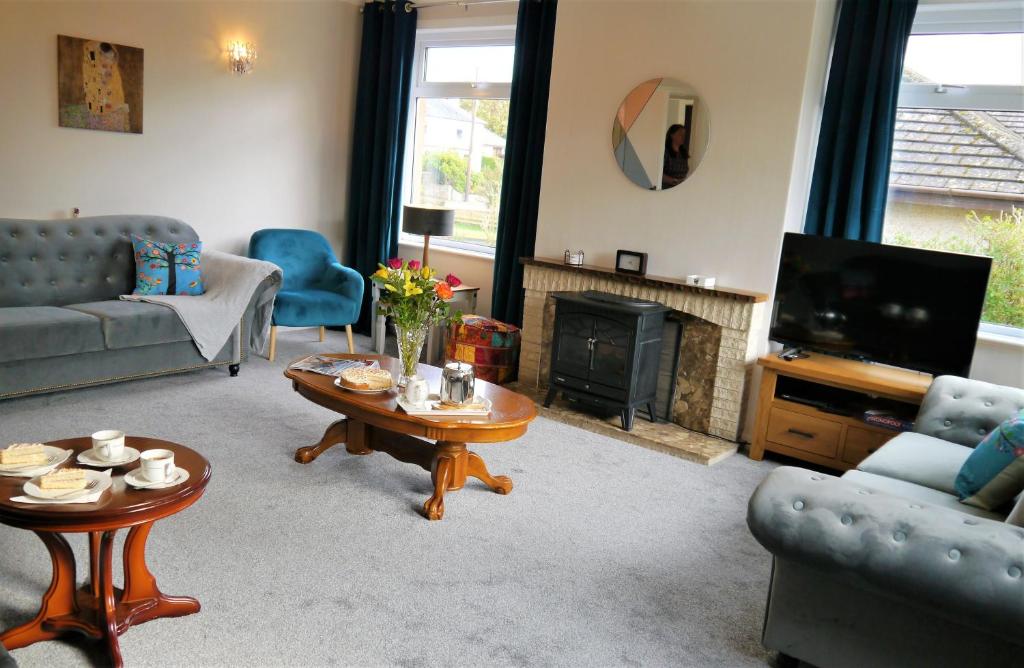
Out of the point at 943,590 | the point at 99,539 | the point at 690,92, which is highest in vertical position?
the point at 690,92

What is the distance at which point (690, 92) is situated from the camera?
4.43m

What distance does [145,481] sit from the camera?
6.83 feet

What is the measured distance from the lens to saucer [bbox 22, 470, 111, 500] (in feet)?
6.36

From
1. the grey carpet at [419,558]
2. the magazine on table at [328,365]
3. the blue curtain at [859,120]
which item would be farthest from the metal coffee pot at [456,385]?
the blue curtain at [859,120]

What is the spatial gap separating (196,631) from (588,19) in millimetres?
3895

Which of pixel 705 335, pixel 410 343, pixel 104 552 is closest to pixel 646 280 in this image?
pixel 705 335

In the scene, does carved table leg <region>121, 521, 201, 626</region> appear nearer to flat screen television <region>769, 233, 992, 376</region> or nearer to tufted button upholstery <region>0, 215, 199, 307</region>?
tufted button upholstery <region>0, 215, 199, 307</region>

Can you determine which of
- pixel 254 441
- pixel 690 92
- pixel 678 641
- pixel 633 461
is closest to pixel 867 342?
pixel 633 461

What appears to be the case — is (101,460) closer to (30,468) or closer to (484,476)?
(30,468)

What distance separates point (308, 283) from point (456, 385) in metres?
2.96

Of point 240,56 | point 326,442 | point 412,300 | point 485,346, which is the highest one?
point 240,56

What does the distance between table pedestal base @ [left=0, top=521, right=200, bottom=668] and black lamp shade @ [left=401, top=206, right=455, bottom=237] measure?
11.6 ft

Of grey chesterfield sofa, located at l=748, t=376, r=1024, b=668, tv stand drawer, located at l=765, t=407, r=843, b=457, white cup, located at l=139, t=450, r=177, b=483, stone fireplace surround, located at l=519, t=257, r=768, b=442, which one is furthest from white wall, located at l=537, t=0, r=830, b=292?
white cup, located at l=139, t=450, r=177, b=483

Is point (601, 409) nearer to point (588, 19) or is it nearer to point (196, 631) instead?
point (588, 19)
